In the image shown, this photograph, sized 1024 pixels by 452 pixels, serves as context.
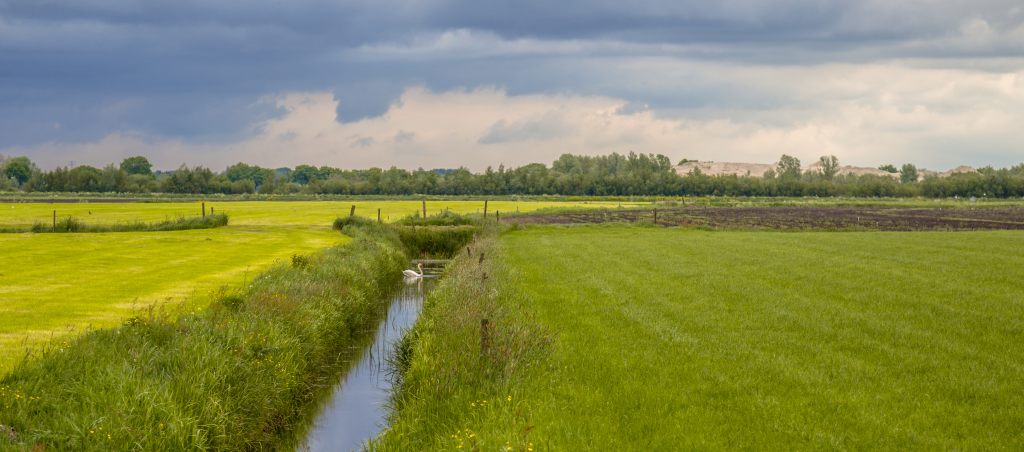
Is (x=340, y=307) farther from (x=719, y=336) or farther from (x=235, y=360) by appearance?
(x=719, y=336)

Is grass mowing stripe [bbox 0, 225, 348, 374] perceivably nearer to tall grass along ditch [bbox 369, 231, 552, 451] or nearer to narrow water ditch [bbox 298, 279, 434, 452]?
narrow water ditch [bbox 298, 279, 434, 452]

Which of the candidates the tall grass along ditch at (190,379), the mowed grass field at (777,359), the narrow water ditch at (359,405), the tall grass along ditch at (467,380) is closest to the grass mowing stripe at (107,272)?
the tall grass along ditch at (190,379)

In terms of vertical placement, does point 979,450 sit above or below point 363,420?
above

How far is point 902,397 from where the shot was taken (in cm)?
1201

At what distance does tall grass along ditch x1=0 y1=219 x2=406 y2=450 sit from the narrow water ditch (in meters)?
0.39

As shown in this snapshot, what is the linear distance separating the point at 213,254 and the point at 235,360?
1024 inches

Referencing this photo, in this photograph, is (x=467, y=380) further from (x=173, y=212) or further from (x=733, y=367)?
(x=173, y=212)

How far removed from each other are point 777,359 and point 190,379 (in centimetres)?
1003

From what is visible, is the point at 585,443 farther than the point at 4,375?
No

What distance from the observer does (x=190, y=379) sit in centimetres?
1219

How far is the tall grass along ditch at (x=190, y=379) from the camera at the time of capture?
1023cm

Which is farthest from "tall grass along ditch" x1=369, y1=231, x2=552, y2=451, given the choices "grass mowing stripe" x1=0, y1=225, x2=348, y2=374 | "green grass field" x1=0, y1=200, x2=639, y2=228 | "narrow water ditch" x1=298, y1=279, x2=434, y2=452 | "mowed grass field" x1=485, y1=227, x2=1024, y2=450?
"green grass field" x1=0, y1=200, x2=639, y2=228

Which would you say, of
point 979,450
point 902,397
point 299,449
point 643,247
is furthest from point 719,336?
point 643,247

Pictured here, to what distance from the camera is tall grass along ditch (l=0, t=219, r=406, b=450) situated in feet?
33.6
